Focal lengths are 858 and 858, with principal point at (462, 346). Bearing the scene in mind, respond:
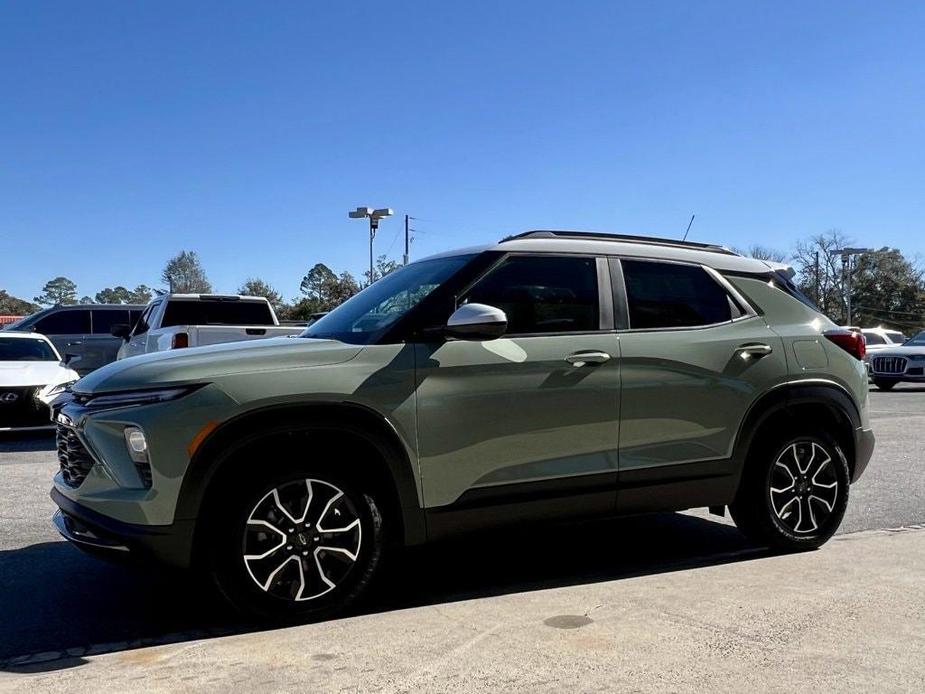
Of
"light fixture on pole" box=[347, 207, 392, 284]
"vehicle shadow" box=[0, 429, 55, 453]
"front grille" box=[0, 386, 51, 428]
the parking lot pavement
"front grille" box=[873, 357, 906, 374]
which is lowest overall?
the parking lot pavement

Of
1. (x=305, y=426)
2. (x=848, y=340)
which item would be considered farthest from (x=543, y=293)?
(x=848, y=340)

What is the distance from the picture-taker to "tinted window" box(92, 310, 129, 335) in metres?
19.2

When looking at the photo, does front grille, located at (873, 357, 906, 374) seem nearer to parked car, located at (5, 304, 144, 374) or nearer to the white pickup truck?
the white pickup truck

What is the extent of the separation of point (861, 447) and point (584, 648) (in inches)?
109

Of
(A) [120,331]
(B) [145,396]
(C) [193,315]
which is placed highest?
(C) [193,315]

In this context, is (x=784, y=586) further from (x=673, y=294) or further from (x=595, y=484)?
(x=673, y=294)

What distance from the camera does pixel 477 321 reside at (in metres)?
4.07

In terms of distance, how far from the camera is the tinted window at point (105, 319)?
19156mm

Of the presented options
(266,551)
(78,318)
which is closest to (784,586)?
(266,551)

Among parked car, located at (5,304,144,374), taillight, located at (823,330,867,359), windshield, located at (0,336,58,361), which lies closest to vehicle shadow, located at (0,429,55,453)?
windshield, located at (0,336,58,361)

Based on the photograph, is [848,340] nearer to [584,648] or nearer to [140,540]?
[584,648]

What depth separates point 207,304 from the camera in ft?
39.2

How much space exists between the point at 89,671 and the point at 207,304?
29.5 feet

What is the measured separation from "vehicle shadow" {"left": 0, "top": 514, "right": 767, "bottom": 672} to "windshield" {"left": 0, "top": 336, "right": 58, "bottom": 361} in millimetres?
7524
